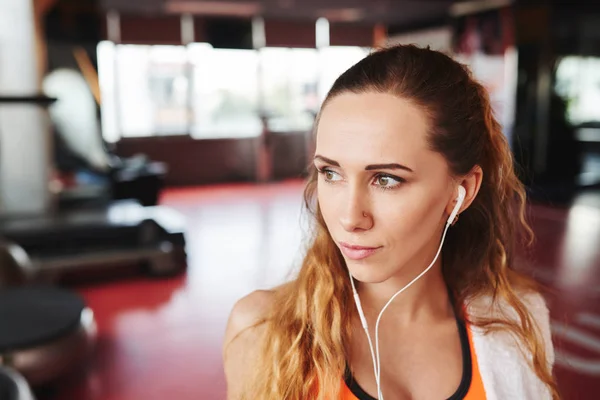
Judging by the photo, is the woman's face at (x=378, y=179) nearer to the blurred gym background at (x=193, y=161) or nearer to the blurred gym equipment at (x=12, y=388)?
the blurred gym background at (x=193, y=161)

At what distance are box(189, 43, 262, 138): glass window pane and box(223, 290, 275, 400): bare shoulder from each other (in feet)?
28.8

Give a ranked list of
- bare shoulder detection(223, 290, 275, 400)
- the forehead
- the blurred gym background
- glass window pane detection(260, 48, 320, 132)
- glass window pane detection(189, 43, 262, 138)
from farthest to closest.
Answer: glass window pane detection(260, 48, 320, 132) → glass window pane detection(189, 43, 262, 138) → the blurred gym background → bare shoulder detection(223, 290, 275, 400) → the forehead

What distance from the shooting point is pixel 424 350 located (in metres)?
1.25

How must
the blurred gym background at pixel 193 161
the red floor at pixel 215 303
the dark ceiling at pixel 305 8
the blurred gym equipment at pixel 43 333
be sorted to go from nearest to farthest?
the blurred gym equipment at pixel 43 333
the red floor at pixel 215 303
the blurred gym background at pixel 193 161
the dark ceiling at pixel 305 8

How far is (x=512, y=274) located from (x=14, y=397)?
163cm

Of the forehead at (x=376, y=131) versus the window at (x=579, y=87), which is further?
the window at (x=579, y=87)

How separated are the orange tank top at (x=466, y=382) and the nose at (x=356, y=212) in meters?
0.31

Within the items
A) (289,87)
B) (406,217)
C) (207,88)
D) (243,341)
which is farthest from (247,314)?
(289,87)

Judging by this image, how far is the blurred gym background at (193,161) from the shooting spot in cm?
295

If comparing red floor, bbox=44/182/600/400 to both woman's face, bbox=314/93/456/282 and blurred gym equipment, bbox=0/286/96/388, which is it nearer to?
blurred gym equipment, bbox=0/286/96/388

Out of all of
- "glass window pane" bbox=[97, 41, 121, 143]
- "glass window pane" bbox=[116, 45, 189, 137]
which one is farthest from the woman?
"glass window pane" bbox=[116, 45, 189, 137]

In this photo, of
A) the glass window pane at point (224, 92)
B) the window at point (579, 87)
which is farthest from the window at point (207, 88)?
the window at point (579, 87)

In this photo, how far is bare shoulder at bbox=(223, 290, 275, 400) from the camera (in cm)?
117

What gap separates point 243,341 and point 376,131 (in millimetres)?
539
